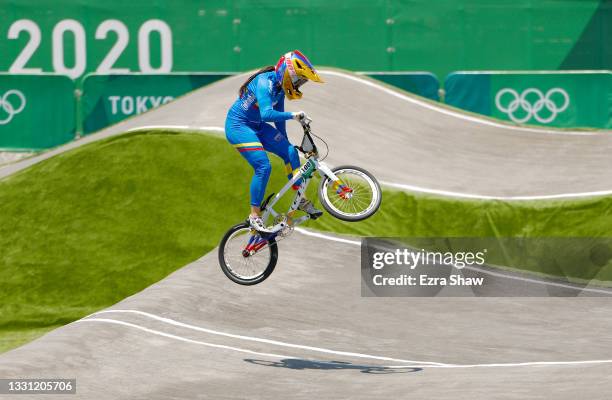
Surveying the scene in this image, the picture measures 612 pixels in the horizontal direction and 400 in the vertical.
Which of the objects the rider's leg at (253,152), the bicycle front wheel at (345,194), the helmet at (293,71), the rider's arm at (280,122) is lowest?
the bicycle front wheel at (345,194)

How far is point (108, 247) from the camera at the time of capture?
19.4 meters

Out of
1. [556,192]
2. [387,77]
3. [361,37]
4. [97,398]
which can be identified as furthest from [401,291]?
[361,37]

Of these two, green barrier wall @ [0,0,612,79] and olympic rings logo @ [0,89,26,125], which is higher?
green barrier wall @ [0,0,612,79]

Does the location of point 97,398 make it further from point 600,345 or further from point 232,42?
point 232,42

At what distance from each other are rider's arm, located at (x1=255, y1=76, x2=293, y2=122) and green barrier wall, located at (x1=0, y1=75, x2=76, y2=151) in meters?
14.4

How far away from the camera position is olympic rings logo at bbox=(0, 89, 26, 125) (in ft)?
86.2

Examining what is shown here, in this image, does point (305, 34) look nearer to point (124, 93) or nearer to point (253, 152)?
point (124, 93)

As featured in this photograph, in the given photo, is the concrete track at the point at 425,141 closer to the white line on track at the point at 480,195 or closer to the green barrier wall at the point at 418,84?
the white line on track at the point at 480,195

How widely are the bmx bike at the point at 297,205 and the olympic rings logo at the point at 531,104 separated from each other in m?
12.5

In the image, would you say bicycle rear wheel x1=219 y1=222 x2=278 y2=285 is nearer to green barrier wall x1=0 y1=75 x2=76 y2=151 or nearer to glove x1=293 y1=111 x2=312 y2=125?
glove x1=293 y1=111 x2=312 y2=125

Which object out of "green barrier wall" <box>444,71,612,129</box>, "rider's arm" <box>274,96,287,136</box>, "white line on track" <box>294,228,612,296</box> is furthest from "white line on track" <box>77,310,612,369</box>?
"green barrier wall" <box>444,71,612,129</box>

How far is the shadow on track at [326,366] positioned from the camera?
13.8 metres

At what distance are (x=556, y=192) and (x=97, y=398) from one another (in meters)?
10.5
